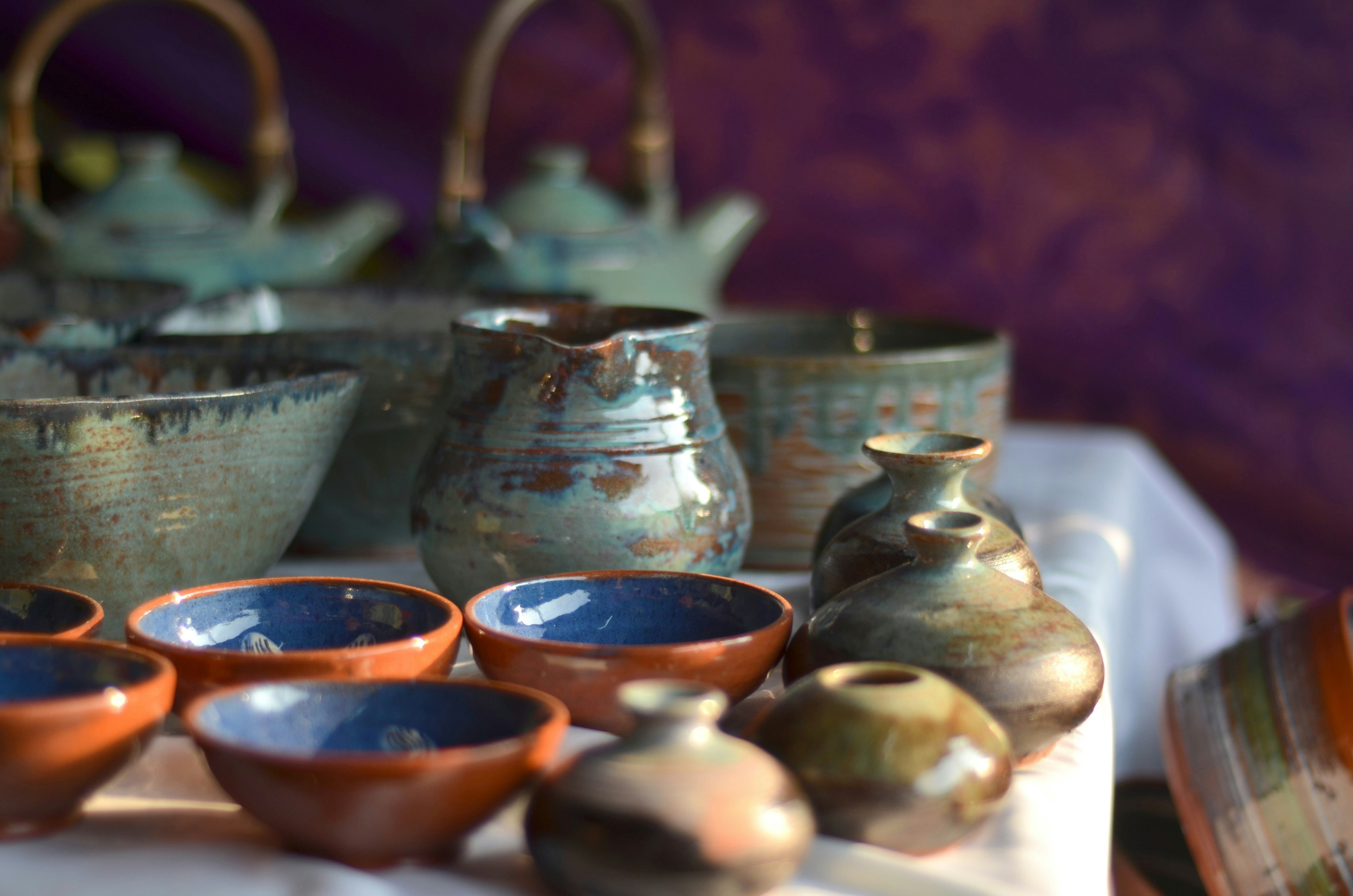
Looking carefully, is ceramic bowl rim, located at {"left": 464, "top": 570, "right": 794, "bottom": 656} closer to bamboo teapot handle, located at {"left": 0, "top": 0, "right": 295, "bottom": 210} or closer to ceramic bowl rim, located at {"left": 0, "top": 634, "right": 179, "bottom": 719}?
ceramic bowl rim, located at {"left": 0, "top": 634, "right": 179, "bottom": 719}

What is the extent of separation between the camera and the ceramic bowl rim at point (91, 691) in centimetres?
41

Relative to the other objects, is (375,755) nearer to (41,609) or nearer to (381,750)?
(381,750)

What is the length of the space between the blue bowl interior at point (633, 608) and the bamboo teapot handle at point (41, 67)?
0.80m

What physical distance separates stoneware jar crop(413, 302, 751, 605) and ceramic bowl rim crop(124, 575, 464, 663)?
0.08m

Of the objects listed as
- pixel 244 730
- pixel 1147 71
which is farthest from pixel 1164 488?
pixel 244 730

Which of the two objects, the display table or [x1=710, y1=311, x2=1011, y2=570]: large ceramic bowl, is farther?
[x1=710, y1=311, x2=1011, y2=570]: large ceramic bowl

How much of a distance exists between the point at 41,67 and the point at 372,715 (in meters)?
1.06

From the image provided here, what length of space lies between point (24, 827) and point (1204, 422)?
5.06 ft

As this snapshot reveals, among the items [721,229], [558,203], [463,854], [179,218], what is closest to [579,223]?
[558,203]

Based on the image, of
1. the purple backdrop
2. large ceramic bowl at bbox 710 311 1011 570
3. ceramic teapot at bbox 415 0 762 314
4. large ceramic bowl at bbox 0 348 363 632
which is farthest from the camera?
the purple backdrop

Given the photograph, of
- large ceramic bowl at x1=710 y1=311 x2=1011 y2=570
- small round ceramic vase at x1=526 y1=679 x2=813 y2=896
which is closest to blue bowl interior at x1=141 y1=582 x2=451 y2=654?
small round ceramic vase at x1=526 y1=679 x2=813 y2=896

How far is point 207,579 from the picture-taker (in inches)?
25.0

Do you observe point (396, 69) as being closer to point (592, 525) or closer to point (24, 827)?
point (592, 525)

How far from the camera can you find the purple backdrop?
159 cm
